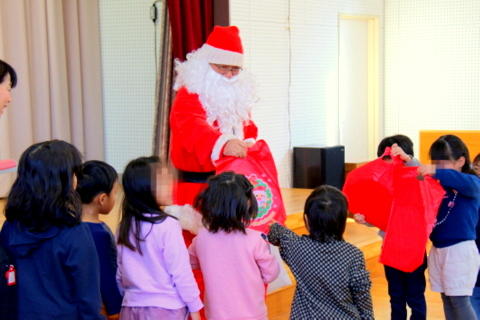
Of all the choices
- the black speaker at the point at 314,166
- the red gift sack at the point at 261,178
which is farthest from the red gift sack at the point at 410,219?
the black speaker at the point at 314,166

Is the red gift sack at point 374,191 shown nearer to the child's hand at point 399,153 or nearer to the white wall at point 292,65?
the child's hand at point 399,153

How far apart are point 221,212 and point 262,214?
55 cm

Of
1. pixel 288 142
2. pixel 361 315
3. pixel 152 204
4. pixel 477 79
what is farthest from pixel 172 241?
pixel 477 79

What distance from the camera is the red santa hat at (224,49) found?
3.03 m

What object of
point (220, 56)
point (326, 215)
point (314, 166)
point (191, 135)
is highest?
point (220, 56)

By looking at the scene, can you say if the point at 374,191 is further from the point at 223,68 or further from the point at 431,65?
the point at 431,65

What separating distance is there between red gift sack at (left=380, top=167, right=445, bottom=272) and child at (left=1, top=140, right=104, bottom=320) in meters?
1.49

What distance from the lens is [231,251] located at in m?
2.28

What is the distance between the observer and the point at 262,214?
2758 mm

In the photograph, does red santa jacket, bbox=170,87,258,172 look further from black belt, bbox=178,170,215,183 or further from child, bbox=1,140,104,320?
child, bbox=1,140,104,320

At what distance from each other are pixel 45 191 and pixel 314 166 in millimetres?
4193

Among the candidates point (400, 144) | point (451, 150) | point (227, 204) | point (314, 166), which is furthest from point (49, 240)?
point (314, 166)

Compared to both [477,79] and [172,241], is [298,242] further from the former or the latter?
[477,79]

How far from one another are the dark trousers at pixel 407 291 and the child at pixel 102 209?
4.35ft
